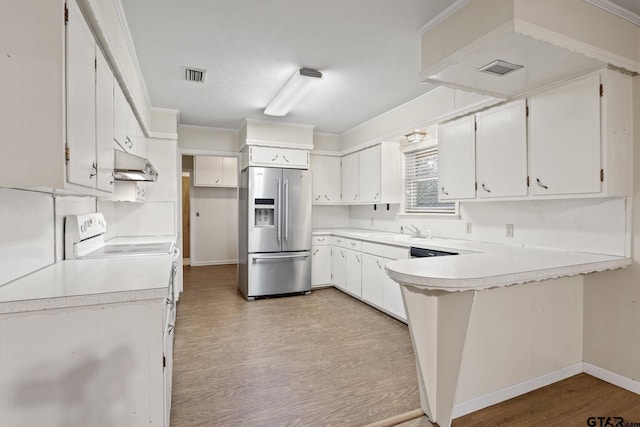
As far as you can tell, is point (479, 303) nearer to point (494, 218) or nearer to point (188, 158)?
point (494, 218)

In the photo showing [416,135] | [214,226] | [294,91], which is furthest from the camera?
[214,226]

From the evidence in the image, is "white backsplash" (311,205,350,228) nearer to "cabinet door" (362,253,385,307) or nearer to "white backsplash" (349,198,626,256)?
"cabinet door" (362,253,385,307)

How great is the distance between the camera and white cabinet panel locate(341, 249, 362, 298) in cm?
432

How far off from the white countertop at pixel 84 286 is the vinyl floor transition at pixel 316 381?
3.19 feet

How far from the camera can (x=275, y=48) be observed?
2.57 meters

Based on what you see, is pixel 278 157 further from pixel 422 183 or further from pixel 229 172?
pixel 229 172

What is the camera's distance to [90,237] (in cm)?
238

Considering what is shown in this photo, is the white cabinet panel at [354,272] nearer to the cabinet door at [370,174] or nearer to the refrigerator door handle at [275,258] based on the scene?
the refrigerator door handle at [275,258]

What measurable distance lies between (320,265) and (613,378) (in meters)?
3.43

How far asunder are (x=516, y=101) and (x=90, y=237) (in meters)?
3.40

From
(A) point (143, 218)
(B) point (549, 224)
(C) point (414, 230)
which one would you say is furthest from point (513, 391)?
(A) point (143, 218)

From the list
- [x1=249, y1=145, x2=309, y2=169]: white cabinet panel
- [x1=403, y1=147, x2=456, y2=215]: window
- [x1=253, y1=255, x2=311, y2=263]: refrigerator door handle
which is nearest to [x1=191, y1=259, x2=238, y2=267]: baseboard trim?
[x1=253, y1=255, x2=311, y2=263]: refrigerator door handle

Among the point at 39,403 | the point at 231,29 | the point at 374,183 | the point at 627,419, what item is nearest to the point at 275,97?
the point at 231,29

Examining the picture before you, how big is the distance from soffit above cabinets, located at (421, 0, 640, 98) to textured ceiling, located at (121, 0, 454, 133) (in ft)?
0.70
